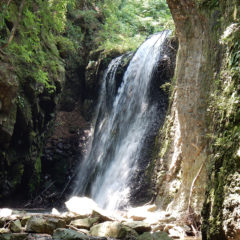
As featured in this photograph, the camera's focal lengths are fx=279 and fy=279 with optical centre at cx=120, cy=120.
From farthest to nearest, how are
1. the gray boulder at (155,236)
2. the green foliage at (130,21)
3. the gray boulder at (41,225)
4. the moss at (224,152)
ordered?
the green foliage at (130,21), the gray boulder at (41,225), the gray boulder at (155,236), the moss at (224,152)

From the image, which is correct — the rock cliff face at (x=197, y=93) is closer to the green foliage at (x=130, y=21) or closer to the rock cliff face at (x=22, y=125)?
the rock cliff face at (x=22, y=125)

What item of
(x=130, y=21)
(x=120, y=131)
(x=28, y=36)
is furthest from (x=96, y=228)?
(x=130, y=21)

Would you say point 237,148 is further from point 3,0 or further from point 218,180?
point 3,0

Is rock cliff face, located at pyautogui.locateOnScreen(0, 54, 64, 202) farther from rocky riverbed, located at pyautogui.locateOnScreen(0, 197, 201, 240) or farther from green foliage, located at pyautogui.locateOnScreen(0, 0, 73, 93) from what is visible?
rocky riverbed, located at pyautogui.locateOnScreen(0, 197, 201, 240)

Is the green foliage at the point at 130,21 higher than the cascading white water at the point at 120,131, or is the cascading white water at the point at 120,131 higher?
the green foliage at the point at 130,21

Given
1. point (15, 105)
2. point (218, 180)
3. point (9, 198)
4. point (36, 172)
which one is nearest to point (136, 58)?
point (15, 105)

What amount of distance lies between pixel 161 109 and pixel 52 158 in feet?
16.9

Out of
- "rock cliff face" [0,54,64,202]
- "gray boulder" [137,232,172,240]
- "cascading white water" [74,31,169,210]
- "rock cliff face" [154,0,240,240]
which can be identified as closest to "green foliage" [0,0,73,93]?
"rock cliff face" [0,54,64,202]

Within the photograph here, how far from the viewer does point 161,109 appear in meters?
7.80

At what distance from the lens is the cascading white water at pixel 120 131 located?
7469mm

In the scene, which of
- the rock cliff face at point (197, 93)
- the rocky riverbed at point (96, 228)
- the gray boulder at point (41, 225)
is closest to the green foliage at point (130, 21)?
the rock cliff face at point (197, 93)

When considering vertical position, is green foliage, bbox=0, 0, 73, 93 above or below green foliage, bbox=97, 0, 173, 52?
below

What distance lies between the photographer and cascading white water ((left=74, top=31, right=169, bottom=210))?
24.5 ft

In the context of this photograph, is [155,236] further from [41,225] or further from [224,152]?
[41,225]
